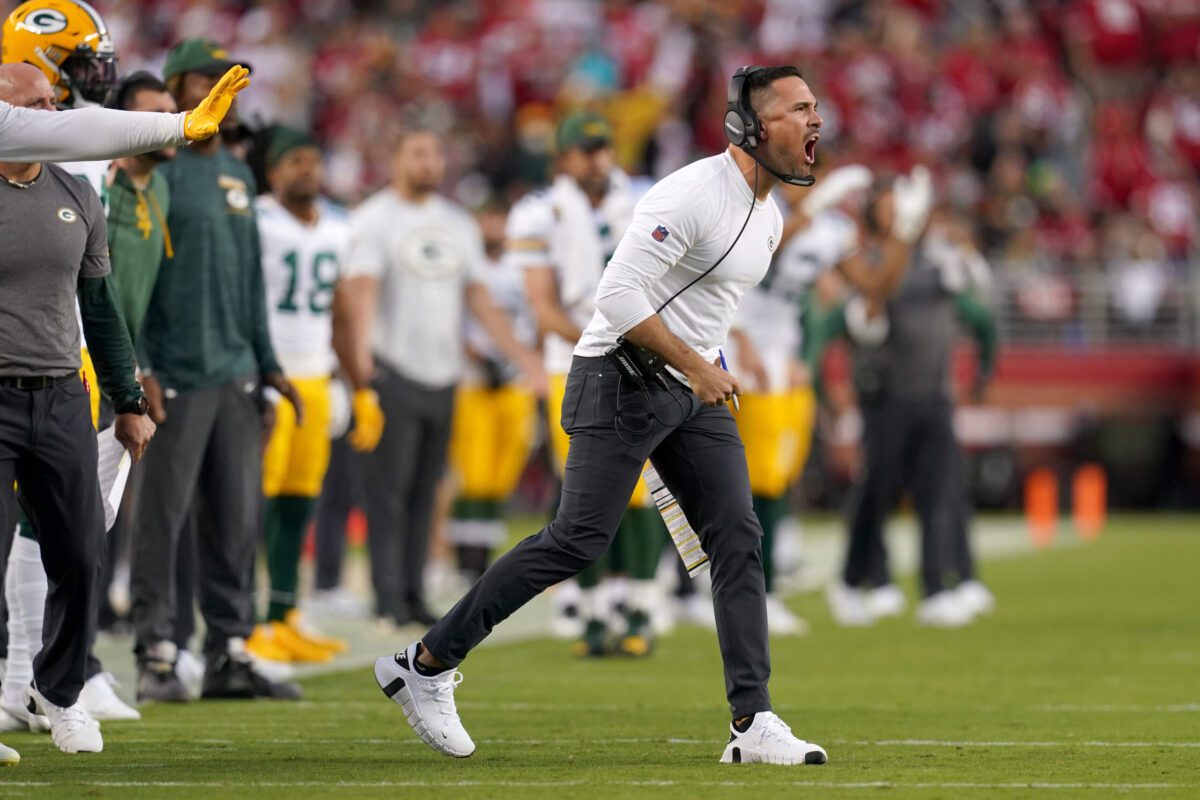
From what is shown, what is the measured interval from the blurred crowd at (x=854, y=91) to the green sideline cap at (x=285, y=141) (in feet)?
45.7

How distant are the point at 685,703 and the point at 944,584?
4.80m

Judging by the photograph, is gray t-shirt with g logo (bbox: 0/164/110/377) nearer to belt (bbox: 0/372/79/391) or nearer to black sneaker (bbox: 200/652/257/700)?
belt (bbox: 0/372/79/391)

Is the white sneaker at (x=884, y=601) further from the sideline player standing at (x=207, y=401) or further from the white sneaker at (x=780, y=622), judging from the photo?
the sideline player standing at (x=207, y=401)

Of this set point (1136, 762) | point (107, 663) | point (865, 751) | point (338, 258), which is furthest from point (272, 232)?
point (1136, 762)

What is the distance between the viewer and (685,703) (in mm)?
8289

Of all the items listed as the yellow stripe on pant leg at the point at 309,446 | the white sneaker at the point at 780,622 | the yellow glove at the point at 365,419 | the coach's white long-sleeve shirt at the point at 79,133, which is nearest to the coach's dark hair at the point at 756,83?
the coach's white long-sleeve shirt at the point at 79,133

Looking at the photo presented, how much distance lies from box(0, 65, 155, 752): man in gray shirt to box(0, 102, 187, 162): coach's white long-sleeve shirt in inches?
→ 13.5

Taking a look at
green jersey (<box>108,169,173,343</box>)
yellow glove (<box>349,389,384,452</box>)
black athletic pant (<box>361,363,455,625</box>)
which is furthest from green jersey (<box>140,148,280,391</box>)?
black athletic pant (<box>361,363,455,625</box>)

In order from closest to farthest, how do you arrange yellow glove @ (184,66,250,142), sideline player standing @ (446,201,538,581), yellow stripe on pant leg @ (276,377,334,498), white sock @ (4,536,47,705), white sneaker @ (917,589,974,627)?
yellow glove @ (184,66,250,142) → white sock @ (4,536,47,705) → yellow stripe on pant leg @ (276,377,334,498) → white sneaker @ (917,589,974,627) → sideline player standing @ (446,201,538,581)

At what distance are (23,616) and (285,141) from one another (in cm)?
357

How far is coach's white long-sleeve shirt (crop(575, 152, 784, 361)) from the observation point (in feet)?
20.7

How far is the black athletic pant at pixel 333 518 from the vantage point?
43.7 ft

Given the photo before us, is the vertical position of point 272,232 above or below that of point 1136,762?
above

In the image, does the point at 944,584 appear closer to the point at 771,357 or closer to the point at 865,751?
the point at 771,357
